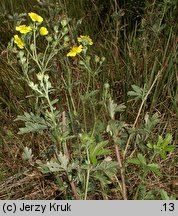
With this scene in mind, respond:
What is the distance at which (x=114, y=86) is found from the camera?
7.96 ft

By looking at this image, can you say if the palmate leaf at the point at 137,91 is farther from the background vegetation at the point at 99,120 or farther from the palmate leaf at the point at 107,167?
the palmate leaf at the point at 107,167

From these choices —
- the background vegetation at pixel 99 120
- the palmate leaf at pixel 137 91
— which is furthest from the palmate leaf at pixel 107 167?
the palmate leaf at pixel 137 91

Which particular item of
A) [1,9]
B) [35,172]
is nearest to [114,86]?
[35,172]

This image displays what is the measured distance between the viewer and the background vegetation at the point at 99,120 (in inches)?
67.0

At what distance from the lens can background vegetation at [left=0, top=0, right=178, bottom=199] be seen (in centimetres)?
170

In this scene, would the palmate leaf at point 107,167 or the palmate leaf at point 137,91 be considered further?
the palmate leaf at point 137,91

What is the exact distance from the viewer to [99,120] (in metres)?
1.99

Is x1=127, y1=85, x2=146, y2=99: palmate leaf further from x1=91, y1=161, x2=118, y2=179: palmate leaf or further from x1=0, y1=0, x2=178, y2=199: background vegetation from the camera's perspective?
x1=91, y1=161, x2=118, y2=179: palmate leaf

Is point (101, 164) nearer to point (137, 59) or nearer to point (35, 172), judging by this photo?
point (35, 172)

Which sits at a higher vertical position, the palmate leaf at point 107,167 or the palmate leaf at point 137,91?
the palmate leaf at point 137,91

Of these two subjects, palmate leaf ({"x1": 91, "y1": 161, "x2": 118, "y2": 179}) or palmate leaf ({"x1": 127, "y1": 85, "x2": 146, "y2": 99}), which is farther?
palmate leaf ({"x1": 127, "y1": 85, "x2": 146, "y2": 99})

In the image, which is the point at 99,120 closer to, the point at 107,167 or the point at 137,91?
the point at 137,91

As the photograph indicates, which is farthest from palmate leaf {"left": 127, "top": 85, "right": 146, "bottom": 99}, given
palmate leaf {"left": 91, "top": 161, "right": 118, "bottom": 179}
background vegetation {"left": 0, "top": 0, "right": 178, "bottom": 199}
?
palmate leaf {"left": 91, "top": 161, "right": 118, "bottom": 179}
